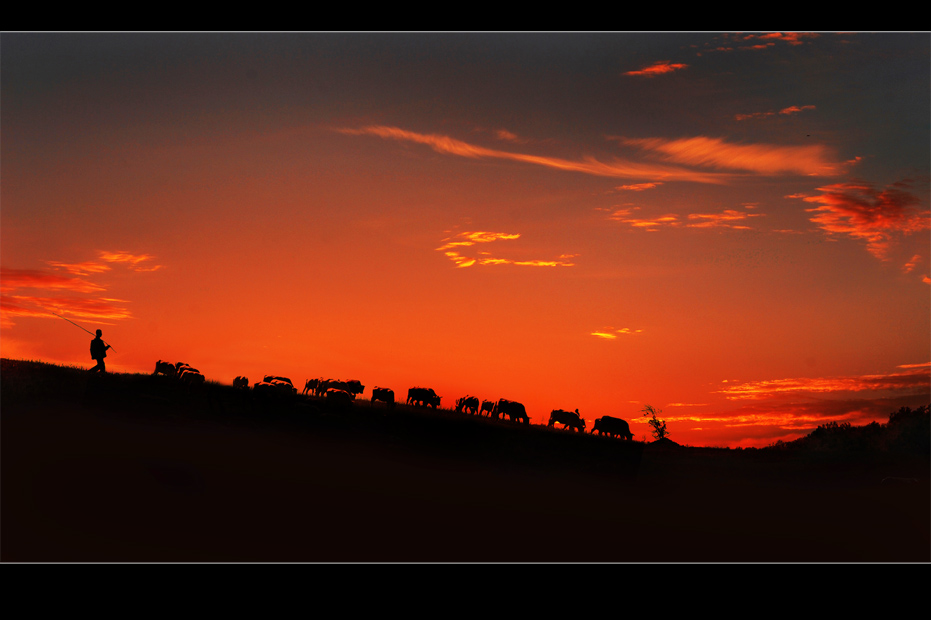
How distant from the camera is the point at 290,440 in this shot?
32.1m

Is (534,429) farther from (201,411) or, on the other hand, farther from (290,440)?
(201,411)

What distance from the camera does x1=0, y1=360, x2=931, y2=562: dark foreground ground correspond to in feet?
76.4

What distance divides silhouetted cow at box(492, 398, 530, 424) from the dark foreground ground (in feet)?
40.1

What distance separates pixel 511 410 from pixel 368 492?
24.5m

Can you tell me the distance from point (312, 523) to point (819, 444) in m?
31.8

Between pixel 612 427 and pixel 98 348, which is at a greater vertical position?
pixel 98 348

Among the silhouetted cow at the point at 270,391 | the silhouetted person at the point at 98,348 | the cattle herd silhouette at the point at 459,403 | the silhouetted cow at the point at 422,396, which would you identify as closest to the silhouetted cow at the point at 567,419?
the cattle herd silhouette at the point at 459,403

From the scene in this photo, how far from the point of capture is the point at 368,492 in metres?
27.9

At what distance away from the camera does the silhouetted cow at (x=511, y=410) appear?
51000 mm

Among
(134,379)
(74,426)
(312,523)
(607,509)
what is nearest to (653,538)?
(607,509)

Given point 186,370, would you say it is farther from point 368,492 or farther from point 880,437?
point 880,437

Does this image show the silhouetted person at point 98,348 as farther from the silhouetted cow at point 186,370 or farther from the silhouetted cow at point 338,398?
the silhouetted cow at point 338,398

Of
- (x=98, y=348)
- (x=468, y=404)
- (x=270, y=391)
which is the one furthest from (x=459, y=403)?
(x=98, y=348)

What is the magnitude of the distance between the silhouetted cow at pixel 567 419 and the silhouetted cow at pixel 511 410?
2.24m
